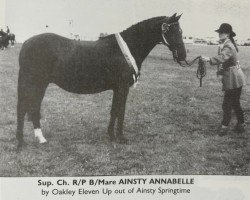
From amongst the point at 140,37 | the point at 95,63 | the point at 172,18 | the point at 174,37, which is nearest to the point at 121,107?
the point at 95,63

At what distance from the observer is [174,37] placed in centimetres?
368

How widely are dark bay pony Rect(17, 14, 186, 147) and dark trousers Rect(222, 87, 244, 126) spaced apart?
617mm

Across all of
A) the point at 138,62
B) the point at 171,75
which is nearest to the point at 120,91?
the point at 138,62

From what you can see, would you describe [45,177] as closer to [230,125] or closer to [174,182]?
[174,182]

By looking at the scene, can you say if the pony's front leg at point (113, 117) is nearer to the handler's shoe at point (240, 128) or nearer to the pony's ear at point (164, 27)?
the pony's ear at point (164, 27)

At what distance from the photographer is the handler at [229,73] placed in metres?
3.88

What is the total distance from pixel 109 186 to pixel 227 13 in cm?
161

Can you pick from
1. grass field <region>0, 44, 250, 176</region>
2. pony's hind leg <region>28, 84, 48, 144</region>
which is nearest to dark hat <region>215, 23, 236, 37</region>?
grass field <region>0, 44, 250, 176</region>

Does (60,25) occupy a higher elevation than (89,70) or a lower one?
higher

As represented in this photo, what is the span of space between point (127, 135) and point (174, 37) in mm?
827

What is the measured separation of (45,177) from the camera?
11.4 feet

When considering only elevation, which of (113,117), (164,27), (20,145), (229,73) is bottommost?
(20,145)

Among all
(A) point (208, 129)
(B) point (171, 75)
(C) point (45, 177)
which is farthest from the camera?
(B) point (171, 75)

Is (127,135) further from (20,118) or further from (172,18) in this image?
(172,18)
